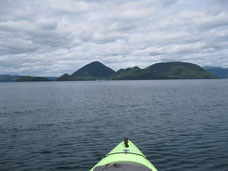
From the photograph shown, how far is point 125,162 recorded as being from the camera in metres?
11.8

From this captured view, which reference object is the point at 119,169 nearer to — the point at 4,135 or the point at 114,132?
the point at 114,132

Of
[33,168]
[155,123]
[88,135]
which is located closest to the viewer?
[33,168]

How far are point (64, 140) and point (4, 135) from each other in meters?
9.48

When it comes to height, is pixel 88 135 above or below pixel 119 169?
below

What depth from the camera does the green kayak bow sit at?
11016 mm

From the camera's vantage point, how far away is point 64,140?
24.3 m

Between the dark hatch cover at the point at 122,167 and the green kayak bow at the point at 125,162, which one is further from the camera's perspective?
the green kayak bow at the point at 125,162

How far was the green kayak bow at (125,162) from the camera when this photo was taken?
1102cm

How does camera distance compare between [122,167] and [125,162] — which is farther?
[125,162]

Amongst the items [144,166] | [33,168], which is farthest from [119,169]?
[33,168]

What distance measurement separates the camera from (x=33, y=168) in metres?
16.8

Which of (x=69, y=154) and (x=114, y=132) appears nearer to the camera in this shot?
(x=69, y=154)

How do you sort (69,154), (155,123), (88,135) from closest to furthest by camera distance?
(69,154) < (88,135) < (155,123)

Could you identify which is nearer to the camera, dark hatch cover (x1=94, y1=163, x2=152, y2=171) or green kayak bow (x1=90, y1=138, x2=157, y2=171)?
dark hatch cover (x1=94, y1=163, x2=152, y2=171)
